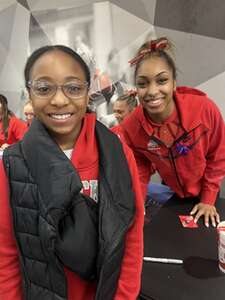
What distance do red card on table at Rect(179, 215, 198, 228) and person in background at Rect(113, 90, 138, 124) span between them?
3.64 feet

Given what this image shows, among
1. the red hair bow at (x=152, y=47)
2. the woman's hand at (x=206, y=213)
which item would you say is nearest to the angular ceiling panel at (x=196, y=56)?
the red hair bow at (x=152, y=47)

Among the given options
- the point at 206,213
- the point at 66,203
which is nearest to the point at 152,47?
the point at 206,213

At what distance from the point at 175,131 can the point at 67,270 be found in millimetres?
772

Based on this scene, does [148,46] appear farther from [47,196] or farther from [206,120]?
[47,196]

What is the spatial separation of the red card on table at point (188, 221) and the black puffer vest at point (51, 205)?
1.51 feet

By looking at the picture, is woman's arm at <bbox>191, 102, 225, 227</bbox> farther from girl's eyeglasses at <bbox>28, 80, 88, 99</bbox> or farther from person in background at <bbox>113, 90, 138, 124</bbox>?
person in background at <bbox>113, 90, 138, 124</bbox>

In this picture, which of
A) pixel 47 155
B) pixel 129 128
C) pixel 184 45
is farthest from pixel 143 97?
pixel 184 45

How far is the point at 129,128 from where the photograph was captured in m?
1.45

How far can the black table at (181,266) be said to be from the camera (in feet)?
2.83

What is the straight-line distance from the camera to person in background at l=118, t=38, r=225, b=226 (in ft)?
4.09

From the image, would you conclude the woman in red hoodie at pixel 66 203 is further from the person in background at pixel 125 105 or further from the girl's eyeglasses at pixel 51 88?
the person in background at pixel 125 105

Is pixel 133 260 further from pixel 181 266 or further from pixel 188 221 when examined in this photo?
pixel 188 221

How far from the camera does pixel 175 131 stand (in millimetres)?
1359

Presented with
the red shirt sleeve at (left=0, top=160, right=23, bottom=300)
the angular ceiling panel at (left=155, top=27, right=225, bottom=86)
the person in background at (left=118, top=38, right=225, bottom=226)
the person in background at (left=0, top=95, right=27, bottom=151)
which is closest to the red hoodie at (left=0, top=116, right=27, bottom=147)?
the person in background at (left=0, top=95, right=27, bottom=151)
